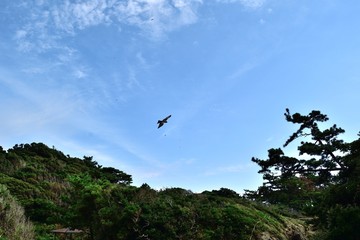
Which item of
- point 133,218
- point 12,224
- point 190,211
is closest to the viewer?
point 133,218

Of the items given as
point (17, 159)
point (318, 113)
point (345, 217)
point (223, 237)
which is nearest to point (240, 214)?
point (223, 237)

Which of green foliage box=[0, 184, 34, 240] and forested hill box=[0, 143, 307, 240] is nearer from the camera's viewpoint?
green foliage box=[0, 184, 34, 240]

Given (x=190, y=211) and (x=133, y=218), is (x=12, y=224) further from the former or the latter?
(x=190, y=211)

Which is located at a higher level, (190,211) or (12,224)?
(190,211)

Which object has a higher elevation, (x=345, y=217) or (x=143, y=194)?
(x=143, y=194)

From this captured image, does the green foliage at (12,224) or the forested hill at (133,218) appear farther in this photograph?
the forested hill at (133,218)

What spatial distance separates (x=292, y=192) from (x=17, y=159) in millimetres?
29154

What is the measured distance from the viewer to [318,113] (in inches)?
764

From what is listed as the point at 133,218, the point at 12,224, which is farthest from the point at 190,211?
the point at 12,224

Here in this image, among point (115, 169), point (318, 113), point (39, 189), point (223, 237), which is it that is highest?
point (115, 169)

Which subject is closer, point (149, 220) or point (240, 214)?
point (149, 220)

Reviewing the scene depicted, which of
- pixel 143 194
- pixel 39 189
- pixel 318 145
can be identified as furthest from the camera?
pixel 39 189

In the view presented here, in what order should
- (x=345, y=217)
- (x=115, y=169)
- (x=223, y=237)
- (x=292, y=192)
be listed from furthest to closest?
1. (x=115, y=169)
2. (x=292, y=192)
3. (x=223, y=237)
4. (x=345, y=217)

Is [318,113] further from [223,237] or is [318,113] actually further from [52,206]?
[52,206]
